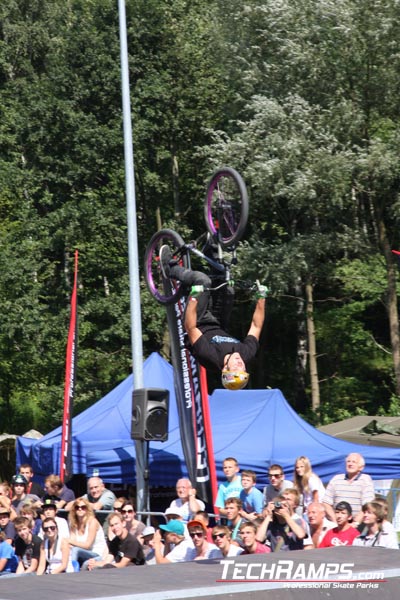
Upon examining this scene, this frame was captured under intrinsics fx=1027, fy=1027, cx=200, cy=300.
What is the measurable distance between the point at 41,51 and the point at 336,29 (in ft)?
58.1

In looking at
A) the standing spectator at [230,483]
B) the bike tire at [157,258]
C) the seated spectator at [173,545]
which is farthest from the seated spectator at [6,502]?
the bike tire at [157,258]

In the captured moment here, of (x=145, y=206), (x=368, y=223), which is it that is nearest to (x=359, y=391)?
(x=368, y=223)

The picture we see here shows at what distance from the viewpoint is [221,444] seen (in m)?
14.4

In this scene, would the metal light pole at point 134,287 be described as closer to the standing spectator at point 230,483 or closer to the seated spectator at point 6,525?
the standing spectator at point 230,483

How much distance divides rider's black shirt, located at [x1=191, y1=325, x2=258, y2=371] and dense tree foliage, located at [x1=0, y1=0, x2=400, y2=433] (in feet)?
45.7

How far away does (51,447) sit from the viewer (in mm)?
15734

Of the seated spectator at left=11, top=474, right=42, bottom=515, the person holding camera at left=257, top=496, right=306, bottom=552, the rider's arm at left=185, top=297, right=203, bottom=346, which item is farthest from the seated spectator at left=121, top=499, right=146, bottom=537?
the seated spectator at left=11, top=474, right=42, bottom=515

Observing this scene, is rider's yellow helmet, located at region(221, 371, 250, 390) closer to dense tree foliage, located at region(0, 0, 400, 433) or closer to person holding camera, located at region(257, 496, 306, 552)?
person holding camera, located at region(257, 496, 306, 552)

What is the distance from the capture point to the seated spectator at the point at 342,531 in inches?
352

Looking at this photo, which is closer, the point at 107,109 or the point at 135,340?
the point at 135,340

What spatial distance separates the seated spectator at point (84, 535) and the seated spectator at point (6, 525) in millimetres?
928

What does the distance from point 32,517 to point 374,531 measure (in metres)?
3.70

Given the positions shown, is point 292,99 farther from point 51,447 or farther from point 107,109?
point 51,447

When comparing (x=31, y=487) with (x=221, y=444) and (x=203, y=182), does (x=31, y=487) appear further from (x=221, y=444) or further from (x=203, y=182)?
(x=203, y=182)
